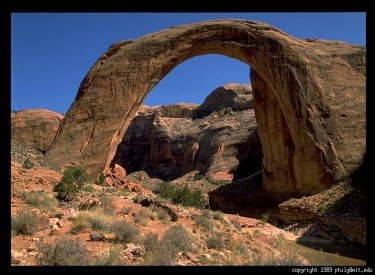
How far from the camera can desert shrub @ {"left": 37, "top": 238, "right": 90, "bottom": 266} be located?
5.09 meters

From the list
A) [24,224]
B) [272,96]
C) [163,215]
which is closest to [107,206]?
[163,215]

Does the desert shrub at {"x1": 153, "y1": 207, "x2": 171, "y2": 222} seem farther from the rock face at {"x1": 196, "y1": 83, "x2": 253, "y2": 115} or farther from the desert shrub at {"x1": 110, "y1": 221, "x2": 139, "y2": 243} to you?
the rock face at {"x1": 196, "y1": 83, "x2": 253, "y2": 115}

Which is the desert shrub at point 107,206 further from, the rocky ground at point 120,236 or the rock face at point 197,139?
the rock face at point 197,139

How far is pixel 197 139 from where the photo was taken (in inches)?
1829

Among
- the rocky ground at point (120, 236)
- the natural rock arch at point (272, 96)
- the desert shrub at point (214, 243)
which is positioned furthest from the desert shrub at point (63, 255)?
the natural rock arch at point (272, 96)

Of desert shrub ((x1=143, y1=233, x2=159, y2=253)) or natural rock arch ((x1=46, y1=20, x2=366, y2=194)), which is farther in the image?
natural rock arch ((x1=46, y1=20, x2=366, y2=194))

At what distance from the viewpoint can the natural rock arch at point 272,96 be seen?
16.5m

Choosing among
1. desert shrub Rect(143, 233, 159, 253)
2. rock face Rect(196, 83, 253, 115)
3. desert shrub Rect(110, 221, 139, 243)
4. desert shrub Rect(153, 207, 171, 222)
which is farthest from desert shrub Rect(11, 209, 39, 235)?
rock face Rect(196, 83, 253, 115)

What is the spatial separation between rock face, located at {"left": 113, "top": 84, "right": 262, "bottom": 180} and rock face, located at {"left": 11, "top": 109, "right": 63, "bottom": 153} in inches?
743

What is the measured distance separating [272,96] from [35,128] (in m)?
13.4

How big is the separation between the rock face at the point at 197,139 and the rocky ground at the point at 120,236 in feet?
82.7

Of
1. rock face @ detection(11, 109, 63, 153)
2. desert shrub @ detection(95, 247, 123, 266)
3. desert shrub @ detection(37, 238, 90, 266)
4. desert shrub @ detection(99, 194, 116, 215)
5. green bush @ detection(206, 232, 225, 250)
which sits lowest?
green bush @ detection(206, 232, 225, 250)
